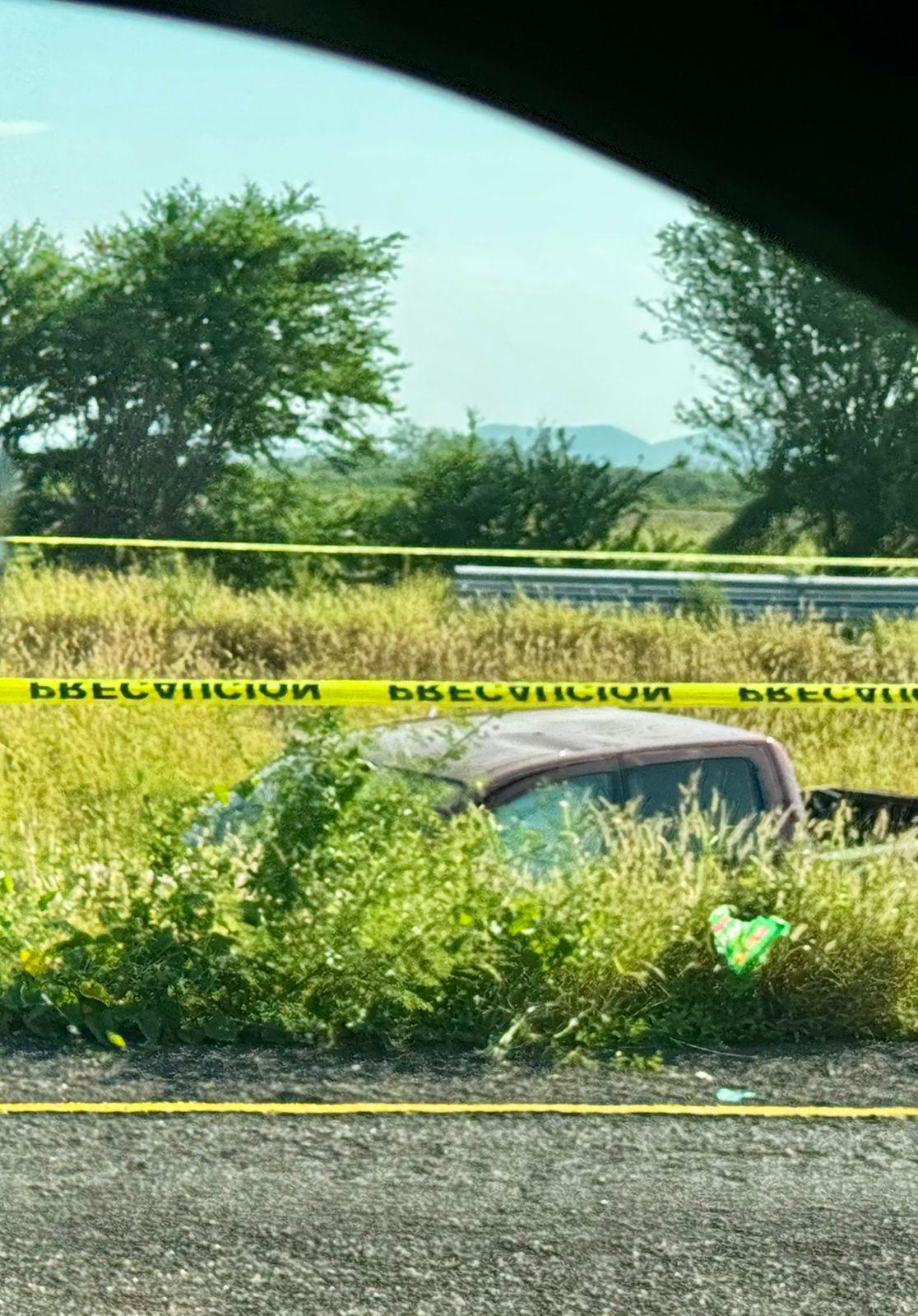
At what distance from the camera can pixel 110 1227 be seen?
3.56m

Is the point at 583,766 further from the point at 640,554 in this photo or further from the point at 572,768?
the point at 640,554

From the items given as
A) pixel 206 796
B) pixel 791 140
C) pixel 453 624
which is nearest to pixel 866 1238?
pixel 206 796

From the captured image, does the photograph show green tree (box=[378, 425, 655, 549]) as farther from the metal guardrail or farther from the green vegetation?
the green vegetation

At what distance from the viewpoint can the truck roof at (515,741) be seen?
5.29 m

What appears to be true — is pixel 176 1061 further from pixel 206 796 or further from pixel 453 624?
pixel 453 624

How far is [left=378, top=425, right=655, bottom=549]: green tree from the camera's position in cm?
1436

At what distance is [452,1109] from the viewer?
4.29 metres

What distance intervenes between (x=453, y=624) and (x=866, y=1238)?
550 centimetres

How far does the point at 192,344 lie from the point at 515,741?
11.4m

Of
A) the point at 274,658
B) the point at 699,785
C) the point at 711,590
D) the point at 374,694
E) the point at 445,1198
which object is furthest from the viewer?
the point at 711,590

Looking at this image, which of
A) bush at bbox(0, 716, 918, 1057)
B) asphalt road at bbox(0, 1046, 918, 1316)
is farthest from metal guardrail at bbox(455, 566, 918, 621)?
asphalt road at bbox(0, 1046, 918, 1316)

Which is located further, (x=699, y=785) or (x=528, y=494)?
(x=528, y=494)

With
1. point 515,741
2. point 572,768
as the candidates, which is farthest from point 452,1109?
point 515,741

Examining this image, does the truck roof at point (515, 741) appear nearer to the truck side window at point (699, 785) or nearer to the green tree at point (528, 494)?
the truck side window at point (699, 785)
